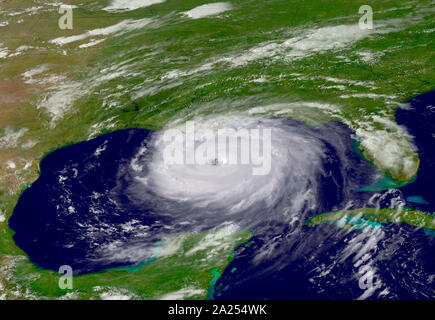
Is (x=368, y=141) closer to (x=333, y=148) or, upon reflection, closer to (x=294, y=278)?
(x=333, y=148)

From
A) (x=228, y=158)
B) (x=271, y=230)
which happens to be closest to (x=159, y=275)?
(x=271, y=230)

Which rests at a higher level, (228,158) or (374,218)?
(228,158)

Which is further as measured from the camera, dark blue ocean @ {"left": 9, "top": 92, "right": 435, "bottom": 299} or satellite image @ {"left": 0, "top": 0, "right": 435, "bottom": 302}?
satellite image @ {"left": 0, "top": 0, "right": 435, "bottom": 302}

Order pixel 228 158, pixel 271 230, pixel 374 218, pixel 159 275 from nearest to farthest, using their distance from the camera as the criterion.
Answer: pixel 159 275
pixel 374 218
pixel 271 230
pixel 228 158

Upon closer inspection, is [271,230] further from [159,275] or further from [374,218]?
[159,275]

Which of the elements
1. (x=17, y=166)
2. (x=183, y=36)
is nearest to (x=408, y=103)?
(x=183, y=36)

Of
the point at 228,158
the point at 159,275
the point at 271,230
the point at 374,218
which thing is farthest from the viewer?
the point at 228,158

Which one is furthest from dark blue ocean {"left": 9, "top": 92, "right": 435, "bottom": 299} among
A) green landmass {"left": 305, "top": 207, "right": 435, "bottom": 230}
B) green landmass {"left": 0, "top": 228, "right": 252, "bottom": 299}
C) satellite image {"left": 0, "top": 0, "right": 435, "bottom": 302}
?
green landmass {"left": 0, "top": 228, "right": 252, "bottom": 299}

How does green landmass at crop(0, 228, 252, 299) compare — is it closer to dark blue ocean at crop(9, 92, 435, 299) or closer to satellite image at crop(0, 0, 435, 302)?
satellite image at crop(0, 0, 435, 302)
